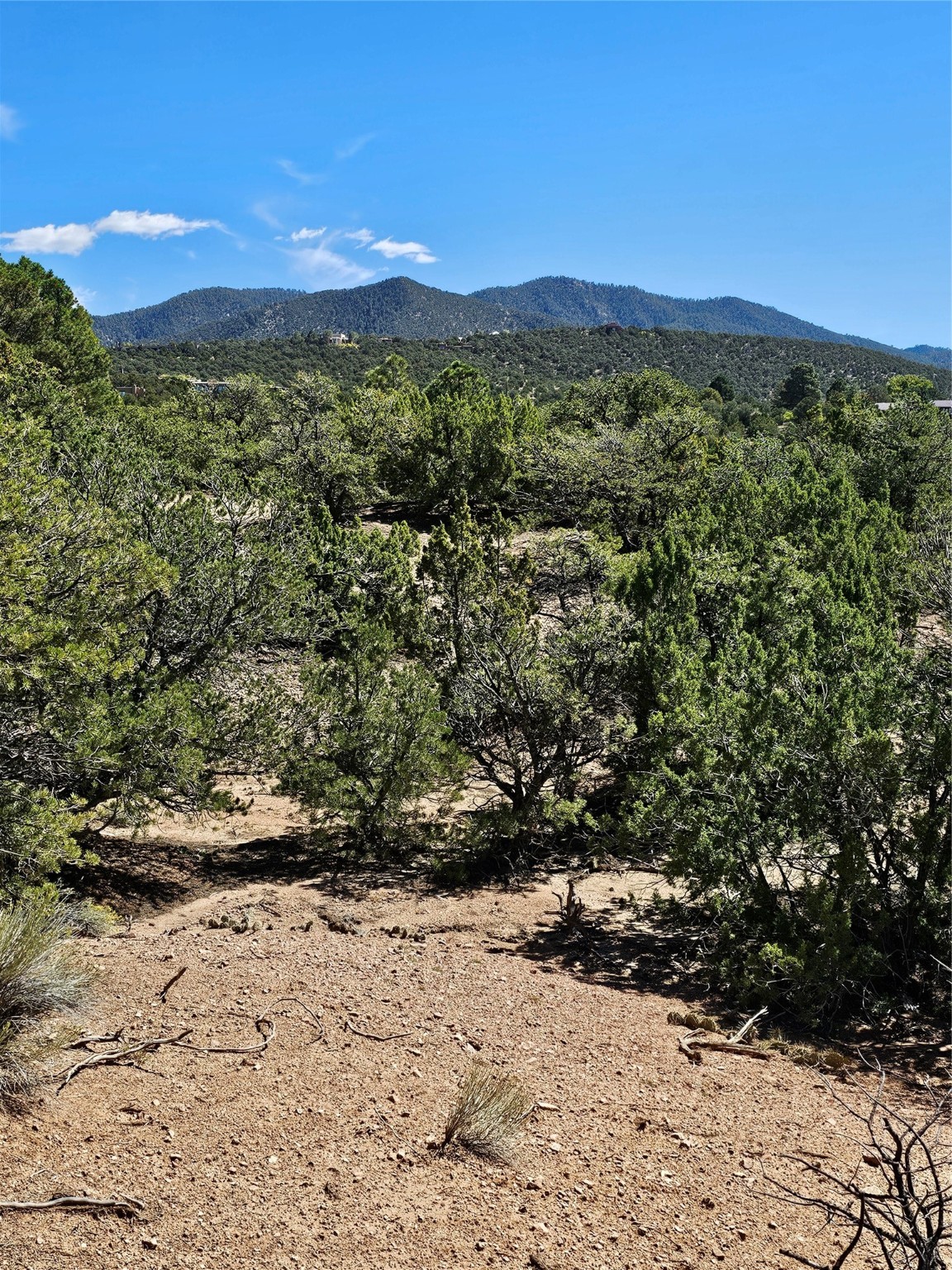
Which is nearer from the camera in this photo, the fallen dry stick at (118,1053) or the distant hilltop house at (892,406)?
the fallen dry stick at (118,1053)

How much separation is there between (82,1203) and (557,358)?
12770 centimetres

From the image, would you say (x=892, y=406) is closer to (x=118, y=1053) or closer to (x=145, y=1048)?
(x=145, y=1048)

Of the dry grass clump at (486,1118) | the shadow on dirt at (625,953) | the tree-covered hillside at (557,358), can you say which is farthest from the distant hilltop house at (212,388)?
the dry grass clump at (486,1118)

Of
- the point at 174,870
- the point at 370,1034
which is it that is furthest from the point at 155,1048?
the point at 174,870

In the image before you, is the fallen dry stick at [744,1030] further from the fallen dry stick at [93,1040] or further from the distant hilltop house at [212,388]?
the distant hilltop house at [212,388]

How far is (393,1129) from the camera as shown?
Answer: 4.43m

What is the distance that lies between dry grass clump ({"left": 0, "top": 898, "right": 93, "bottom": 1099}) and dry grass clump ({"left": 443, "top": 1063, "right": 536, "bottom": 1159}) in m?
2.15

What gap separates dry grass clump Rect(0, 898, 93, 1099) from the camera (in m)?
4.42

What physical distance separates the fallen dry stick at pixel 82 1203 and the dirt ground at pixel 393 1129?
1.6 inches

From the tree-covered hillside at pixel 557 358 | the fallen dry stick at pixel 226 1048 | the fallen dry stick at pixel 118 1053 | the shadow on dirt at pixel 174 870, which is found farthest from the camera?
the tree-covered hillside at pixel 557 358

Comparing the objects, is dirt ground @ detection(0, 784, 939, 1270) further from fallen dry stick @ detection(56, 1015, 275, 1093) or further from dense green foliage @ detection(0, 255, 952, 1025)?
dense green foliage @ detection(0, 255, 952, 1025)

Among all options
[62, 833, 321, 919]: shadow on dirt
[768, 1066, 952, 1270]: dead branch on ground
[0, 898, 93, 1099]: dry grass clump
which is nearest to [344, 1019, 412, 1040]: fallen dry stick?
[0, 898, 93, 1099]: dry grass clump

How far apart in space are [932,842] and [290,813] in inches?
339

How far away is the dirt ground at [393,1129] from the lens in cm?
371
